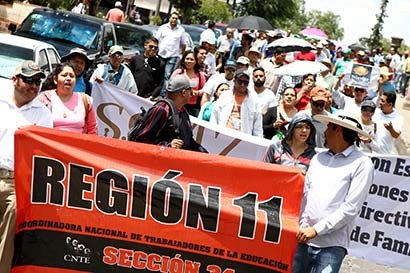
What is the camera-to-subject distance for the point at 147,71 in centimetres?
1216

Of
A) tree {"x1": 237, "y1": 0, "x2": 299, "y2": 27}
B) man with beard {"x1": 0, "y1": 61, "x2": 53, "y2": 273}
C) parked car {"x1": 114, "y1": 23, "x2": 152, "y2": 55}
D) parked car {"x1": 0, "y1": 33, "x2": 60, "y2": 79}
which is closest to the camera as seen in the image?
man with beard {"x1": 0, "y1": 61, "x2": 53, "y2": 273}

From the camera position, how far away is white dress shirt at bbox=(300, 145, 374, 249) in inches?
206

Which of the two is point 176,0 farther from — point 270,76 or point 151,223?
point 151,223

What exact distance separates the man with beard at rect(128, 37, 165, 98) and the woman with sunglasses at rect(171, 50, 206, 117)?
83 cm

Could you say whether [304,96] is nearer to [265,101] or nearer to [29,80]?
[265,101]

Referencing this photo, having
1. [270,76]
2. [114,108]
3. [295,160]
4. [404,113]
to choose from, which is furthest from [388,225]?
[404,113]

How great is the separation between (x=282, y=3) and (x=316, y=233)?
62.7m

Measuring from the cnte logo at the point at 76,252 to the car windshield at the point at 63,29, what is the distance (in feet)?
32.0

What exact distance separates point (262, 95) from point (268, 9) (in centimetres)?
5408

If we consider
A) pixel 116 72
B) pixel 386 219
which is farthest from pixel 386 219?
pixel 116 72

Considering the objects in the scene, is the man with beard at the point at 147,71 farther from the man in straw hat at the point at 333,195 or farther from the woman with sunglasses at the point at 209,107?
the man in straw hat at the point at 333,195

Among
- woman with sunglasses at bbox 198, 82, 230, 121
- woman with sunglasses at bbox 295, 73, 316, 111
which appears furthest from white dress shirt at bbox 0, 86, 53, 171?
woman with sunglasses at bbox 295, 73, 316, 111

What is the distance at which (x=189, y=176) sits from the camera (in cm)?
546

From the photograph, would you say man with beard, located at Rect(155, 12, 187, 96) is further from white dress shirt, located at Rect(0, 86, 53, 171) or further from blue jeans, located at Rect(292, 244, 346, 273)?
blue jeans, located at Rect(292, 244, 346, 273)
